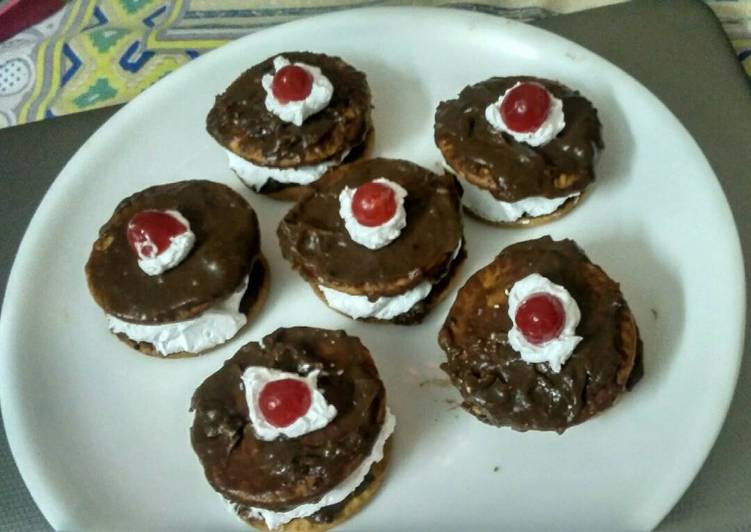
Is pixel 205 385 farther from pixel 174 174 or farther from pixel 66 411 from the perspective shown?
pixel 174 174

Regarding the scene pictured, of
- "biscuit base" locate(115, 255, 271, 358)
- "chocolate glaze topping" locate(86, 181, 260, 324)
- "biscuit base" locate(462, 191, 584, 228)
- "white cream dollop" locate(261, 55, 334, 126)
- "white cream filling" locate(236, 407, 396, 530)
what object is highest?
"white cream dollop" locate(261, 55, 334, 126)

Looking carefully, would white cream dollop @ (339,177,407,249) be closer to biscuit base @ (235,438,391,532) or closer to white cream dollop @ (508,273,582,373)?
white cream dollop @ (508,273,582,373)

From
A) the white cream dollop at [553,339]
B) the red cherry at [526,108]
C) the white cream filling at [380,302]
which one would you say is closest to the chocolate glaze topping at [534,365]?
→ the white cream dollop at [553,339]

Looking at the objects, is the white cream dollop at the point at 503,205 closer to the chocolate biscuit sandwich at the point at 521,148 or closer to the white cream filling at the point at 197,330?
the chocolate biscuit sandwich at the point at 521,148

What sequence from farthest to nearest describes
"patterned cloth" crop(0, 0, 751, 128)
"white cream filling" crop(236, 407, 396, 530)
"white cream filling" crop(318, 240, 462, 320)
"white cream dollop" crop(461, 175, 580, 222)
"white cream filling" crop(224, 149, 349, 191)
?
"patterned cloth" crop(0, 0, 751, 128) < "white cream filling" crop(224, 149, 349, 191) < "white cream dollop" crop(461, 175, 580, 222) < "white cream filling" crop(318, 240, 462, 320) < "white cream filling" crop(236, 407, 396, 530)

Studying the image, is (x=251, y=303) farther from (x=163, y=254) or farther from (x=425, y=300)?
(x=425, y=300)

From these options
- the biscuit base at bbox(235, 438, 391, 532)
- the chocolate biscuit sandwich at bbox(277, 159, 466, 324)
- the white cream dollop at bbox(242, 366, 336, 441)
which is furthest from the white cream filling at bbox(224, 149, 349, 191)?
the biscuit base at bbox(235, 438, 391, 532)

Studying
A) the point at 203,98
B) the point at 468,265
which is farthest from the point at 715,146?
the point at 203,98
